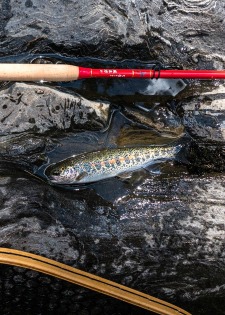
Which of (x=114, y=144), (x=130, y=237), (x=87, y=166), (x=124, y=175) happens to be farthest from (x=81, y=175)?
(x=130, y=237)

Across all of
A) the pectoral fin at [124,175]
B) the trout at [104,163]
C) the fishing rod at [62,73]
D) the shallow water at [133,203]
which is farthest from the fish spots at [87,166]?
the fishing rod at [62,73]

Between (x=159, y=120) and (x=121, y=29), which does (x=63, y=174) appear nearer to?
(x=159, y=120)

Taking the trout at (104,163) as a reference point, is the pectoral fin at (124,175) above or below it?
below

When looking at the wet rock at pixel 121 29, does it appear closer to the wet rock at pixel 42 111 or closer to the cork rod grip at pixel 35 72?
the wet rock at pixel 42 111

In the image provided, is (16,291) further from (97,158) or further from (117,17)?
(117,17)

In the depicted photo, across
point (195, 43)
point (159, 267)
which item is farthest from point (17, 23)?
point (159, 267)

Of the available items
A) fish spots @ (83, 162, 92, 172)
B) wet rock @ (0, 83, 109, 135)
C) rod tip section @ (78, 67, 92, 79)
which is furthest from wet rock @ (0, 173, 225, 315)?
rod tip section @ (78, 67, 92, 79)
